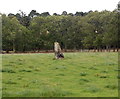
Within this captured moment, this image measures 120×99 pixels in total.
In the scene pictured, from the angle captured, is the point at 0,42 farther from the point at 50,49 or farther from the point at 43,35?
the point at 50,49

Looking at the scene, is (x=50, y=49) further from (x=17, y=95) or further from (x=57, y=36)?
(x=17, y=95)

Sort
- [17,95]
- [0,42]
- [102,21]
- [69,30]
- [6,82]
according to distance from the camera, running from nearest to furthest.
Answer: [17,95]
[6,82]
[0,42]
[102,21]
[69,30]

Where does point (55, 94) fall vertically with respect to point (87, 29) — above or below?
below

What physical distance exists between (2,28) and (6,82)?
57.9 meters

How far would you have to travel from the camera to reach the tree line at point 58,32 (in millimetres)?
71000

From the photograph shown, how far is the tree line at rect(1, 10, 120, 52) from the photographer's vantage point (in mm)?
71000

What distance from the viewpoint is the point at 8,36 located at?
229 ft

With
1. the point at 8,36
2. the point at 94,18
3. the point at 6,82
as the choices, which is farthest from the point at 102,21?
the point at 6,82

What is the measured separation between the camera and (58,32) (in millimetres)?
80312

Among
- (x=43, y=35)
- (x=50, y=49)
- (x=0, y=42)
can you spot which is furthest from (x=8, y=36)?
(x=50, y=49)

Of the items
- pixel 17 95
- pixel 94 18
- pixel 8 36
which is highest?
pixel 94 18

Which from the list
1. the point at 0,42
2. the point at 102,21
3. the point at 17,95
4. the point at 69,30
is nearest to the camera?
the point at 17,95

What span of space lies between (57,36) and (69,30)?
4160 mm

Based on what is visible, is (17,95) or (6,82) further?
(6,82)
